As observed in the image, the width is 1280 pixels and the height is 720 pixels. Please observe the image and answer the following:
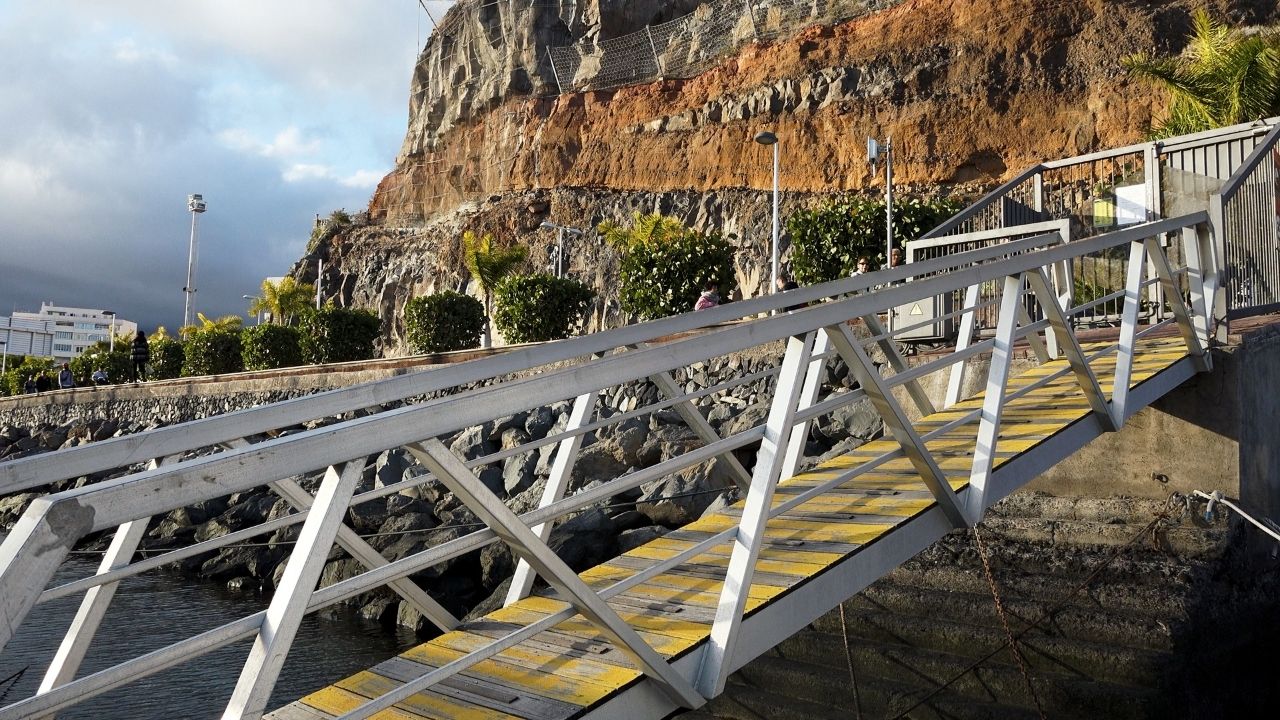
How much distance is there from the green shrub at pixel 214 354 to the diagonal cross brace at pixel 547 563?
91.4 feet

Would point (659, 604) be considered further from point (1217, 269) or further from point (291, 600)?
point (1217, 269)

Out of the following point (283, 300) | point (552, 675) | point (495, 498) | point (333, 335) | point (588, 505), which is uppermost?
point (283, 300)

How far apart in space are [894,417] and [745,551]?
3.25ft

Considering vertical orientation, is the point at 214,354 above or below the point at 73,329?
below

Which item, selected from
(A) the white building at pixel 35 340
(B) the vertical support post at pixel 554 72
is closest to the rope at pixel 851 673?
(B) the vertical support post at pixel 554 72

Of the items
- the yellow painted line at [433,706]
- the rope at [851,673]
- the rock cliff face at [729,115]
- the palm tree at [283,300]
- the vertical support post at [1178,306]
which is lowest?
the rope at [851,673]

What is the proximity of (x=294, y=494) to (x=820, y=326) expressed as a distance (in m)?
1.90

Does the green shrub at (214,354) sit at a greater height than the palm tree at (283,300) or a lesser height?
lesser

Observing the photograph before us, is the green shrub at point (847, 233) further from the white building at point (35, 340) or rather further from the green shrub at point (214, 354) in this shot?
the white building at point (35, 340)

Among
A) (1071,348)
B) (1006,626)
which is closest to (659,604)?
(1006,626)

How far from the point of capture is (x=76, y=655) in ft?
8.01

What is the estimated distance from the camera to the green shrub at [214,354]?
92.1ft

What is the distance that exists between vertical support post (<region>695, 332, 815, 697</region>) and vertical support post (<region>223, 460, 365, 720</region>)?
135 centimetres

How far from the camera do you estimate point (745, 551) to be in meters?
2.98
